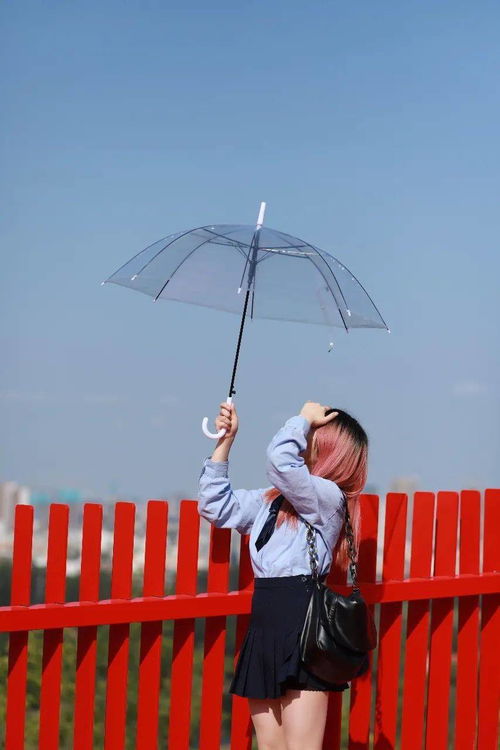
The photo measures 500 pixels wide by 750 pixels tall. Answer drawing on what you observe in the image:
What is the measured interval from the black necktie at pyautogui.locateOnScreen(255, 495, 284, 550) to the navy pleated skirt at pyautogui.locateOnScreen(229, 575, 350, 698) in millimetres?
131

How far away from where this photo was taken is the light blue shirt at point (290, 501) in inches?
135

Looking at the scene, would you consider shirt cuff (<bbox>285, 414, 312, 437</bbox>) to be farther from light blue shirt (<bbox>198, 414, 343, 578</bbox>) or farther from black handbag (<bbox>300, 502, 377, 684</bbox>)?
black handbag (<bbox>300, 502, 377, 684</bbox>)

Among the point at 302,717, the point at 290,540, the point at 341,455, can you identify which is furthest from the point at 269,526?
the point at 302,717

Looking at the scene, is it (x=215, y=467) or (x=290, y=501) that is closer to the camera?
(x=290, y=501)

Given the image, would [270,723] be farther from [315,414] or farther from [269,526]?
[315,414]

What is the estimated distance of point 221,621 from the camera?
4.15m

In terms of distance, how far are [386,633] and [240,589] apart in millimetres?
874

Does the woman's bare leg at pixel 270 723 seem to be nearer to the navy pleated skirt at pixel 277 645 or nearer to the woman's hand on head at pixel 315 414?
the navy pleated skirt at pixel 277 645

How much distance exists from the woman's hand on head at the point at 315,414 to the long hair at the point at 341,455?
0.03 metres

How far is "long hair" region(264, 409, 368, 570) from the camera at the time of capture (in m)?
3.62

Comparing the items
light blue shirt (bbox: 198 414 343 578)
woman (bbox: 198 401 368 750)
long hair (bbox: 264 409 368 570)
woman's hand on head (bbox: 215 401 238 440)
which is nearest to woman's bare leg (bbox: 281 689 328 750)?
woman (bbox: 198 401 368 750)

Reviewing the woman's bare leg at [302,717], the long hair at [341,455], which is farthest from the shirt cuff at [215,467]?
the woman's bare leg at [302,717]

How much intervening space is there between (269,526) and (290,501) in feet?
0.57

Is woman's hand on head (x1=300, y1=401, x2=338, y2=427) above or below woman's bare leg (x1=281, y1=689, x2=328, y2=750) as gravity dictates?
above
